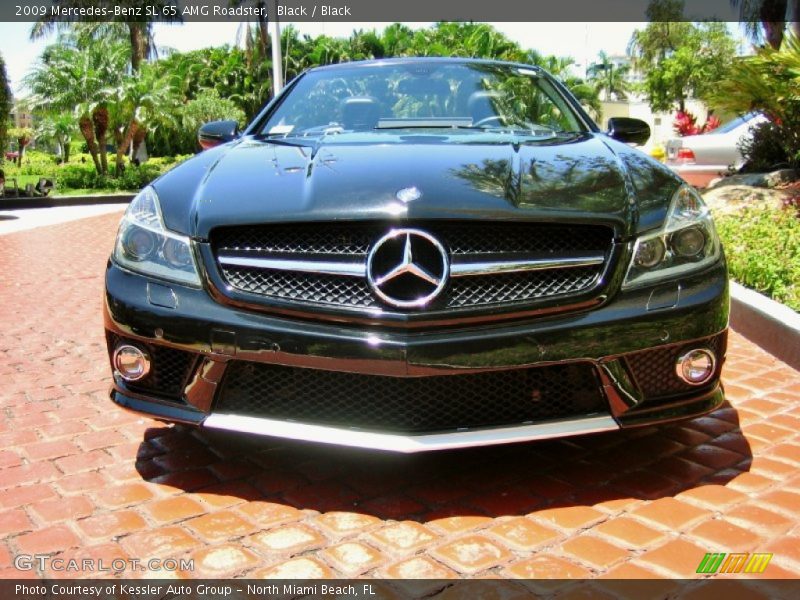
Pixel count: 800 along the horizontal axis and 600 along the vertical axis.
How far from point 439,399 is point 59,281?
5.84 metres

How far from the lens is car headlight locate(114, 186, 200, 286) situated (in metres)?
2.60

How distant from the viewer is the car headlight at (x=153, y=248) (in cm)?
260

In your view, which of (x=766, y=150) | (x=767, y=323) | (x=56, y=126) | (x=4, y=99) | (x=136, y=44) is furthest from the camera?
(x=136, y=44)

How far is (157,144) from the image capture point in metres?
44.8

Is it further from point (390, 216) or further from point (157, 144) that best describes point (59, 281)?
point (157, 144)

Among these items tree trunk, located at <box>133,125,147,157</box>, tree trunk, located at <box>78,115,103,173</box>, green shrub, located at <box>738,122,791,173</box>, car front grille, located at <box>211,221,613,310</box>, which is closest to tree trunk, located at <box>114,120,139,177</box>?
tree trunk, located at <box>133,125,147,157</box>

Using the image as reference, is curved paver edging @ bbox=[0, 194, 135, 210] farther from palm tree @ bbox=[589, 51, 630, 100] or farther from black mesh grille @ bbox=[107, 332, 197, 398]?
palm tree @ bbox=[589, 51, 630, 100]

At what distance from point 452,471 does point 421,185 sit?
105 cm

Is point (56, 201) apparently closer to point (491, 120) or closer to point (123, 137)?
point (123, 137)

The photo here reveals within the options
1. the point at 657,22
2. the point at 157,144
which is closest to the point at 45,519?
the point at 157,144

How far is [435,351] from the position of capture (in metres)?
2.42

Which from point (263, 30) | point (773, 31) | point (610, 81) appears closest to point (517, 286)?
point (773, 31)

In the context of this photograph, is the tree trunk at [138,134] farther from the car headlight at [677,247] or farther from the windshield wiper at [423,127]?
the car headlight at [677,247]

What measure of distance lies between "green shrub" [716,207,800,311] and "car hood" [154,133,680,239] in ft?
8.26
